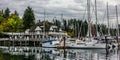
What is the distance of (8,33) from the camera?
492ft

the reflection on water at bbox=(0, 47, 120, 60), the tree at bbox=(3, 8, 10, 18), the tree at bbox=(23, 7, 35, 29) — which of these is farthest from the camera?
the tree at bbox=(3, 8, 10, 18)

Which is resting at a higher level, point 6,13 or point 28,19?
point 6,13

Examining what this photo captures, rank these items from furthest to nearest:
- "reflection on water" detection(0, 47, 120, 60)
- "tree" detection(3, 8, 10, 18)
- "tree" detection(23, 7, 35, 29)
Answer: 1. "tree" detection(3, 8, 10, 18)
2. "tree" detection(23, 7, 35, 29)
3. "reflection on water" detection(0, 47, 120, 60)

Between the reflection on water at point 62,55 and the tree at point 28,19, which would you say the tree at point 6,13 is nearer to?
the tree at point 28,19

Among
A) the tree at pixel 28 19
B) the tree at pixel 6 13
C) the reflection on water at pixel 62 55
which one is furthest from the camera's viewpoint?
the tree at pixel 6 13

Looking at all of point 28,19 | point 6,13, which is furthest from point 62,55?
point 6,13

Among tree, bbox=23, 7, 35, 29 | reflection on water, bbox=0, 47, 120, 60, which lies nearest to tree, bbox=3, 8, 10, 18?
tree, bbox=23, 7, 35, 29

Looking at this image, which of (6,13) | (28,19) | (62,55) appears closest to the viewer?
(62,55)

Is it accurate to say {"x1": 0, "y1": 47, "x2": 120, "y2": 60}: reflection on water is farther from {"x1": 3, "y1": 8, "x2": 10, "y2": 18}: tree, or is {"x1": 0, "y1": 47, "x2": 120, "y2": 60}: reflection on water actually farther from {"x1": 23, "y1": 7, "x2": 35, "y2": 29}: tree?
{"x1": 3, "y1": 8, "x2": 10, "y2": 18}: tree

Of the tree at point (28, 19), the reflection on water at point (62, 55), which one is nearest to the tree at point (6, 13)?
the tree at point (28, 19)

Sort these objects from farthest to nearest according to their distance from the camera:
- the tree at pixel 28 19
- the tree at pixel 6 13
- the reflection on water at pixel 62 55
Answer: the tree at pixel 6 13
the tree at pixel 28 19
the reflection on water at pixel 62 55

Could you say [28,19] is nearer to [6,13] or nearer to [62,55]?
[6,13]

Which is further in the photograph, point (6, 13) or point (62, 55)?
point (6, 13)

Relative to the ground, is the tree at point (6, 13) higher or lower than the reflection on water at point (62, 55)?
higher
